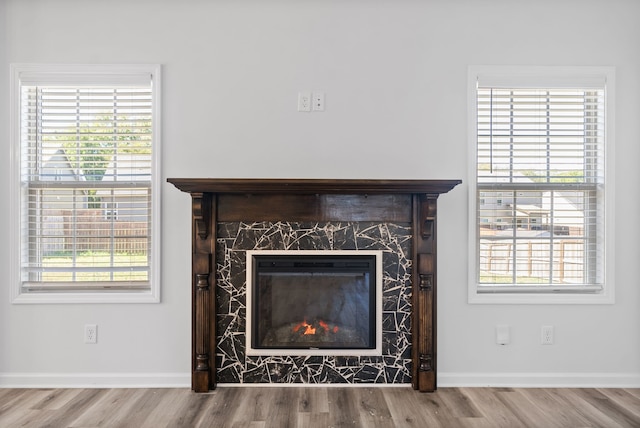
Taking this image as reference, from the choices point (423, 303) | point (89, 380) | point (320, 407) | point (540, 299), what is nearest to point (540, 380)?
point (540, 299)

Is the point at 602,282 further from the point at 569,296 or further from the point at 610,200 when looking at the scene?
the point at 610,200

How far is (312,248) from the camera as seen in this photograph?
272cm

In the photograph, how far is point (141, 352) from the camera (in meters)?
2.80

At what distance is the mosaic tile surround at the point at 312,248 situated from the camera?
2723 millimetres

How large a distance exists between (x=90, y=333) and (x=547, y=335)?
2949 millimetres

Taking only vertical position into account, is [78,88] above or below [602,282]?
above

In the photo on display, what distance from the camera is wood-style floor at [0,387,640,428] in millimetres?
2299

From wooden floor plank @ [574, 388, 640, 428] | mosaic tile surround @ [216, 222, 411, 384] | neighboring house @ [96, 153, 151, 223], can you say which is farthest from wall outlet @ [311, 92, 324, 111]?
wooden floor plank @ [574, 388, 640, 428]

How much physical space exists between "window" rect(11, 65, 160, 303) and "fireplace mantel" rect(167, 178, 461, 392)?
0.38 meters

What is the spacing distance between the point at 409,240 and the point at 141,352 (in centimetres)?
187

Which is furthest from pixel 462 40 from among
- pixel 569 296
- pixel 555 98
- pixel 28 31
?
pixel 28 31

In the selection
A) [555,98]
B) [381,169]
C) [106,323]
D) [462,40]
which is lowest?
[106,323]

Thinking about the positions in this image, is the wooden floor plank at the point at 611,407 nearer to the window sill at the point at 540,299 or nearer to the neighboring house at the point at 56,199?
the window sill at the point at 540,299

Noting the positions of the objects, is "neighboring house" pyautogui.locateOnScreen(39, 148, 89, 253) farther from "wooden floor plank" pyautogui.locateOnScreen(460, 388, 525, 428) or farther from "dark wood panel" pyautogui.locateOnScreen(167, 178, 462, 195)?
"wooden floor plank" pyautogui.locateOnScreen(460, 388, 525, 428)
